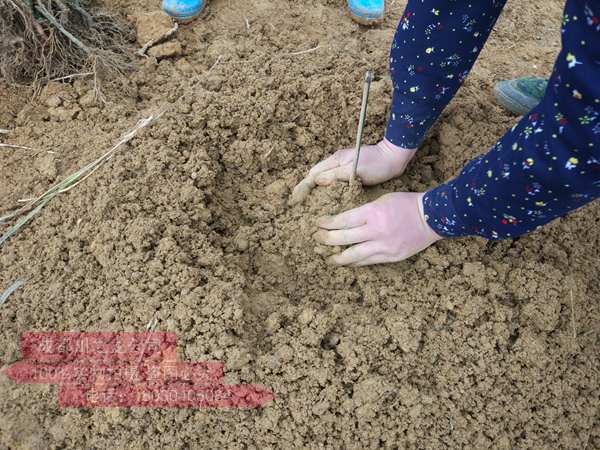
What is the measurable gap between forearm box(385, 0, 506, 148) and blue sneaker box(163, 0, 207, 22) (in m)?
1.03

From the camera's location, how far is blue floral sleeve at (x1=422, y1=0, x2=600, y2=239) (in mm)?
792

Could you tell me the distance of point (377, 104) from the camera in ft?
5.66

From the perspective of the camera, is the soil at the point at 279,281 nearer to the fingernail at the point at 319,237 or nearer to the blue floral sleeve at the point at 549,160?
the fingernail at the point at 319,237

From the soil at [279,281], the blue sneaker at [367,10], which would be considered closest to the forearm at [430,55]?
the soil at [279,281]

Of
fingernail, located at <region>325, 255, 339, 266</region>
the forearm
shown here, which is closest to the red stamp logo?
fingernail, located at <region>325, 255, 339, 266</region>

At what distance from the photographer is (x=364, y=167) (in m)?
1.56

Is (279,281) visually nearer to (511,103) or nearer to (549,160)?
(549,160)

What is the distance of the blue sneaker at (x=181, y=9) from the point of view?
2066 millimetres

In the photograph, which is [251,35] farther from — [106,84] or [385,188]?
[385,188]

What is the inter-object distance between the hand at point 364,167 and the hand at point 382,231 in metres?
0.15

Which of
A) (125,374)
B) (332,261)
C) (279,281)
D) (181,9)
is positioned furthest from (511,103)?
(125,374)

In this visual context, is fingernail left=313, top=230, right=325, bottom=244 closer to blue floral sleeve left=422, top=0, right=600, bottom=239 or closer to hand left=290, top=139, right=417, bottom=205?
hand left=290, top=139, right=417, bottom=205

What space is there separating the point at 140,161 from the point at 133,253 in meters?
0.31

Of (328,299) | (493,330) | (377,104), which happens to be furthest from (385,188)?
(493,330)
